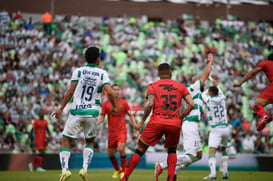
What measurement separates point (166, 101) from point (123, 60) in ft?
62.9

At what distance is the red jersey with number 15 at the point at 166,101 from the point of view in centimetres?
927

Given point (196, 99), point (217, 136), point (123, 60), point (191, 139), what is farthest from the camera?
point (123, 60)

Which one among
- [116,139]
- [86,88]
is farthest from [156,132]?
[116,139]

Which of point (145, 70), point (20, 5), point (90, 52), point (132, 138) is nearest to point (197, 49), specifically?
point (145, 70)

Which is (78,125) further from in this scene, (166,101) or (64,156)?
(166,101)

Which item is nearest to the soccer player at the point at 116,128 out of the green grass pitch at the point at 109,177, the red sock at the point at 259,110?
the green grass pitch at the point at 109,177

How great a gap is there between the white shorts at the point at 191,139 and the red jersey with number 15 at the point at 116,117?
3900 millimetres

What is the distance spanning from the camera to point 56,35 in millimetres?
29312

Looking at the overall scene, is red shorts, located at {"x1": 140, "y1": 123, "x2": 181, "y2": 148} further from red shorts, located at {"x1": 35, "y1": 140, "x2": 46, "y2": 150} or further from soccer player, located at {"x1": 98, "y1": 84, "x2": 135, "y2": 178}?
red shorts, located at {"x1": 35, "y1": 140, "x2": 46, "y2": 150}

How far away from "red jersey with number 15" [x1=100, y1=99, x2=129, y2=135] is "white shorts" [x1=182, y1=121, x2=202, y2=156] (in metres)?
3.90

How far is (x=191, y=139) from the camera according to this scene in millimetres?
12742

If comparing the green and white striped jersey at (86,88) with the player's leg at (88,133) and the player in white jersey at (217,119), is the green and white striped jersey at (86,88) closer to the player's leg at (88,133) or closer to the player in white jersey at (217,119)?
the player's leg at (88,133)

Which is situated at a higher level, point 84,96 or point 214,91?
point 214,91

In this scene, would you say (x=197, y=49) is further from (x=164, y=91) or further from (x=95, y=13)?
(x=164, y=91)
